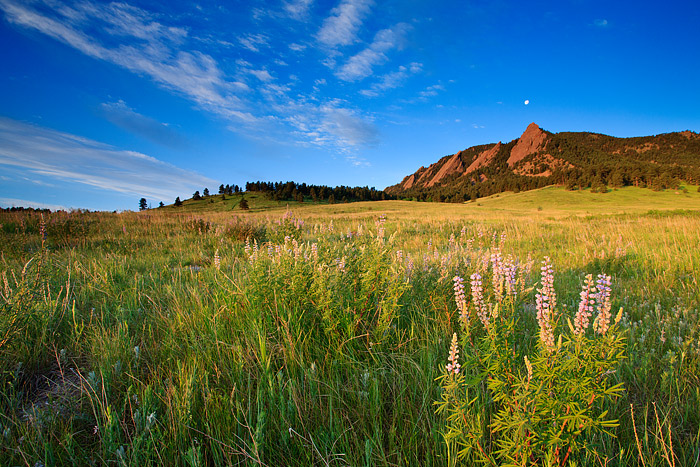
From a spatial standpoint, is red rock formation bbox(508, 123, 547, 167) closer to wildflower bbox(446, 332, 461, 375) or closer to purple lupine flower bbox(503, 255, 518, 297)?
purple lupine flower bbox(503, 255, 518, 297)

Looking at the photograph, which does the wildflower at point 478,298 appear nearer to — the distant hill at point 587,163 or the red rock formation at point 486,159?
the distant hill at point 587,163

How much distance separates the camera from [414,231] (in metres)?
12.3

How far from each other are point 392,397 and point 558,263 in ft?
19.6

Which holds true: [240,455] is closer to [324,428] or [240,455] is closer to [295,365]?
[324,428]

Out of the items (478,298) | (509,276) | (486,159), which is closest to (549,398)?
(478,298)

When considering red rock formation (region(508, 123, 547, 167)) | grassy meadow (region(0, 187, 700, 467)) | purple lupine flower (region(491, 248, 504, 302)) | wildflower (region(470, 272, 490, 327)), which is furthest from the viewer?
red rock formation (region(508, 123, 547, 167))

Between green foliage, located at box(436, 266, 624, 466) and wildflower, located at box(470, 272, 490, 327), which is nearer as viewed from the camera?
green foliage, located at box(436, 266, 624, 466)

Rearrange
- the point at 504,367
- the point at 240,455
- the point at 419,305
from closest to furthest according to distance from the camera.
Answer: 1. the point at 504,367
2. the point at 240,455
3. the point at 419,305

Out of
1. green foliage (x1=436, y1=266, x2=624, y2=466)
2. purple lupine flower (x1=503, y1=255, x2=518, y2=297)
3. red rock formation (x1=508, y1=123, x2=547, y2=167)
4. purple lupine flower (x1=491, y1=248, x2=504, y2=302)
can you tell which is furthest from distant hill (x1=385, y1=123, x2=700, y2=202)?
green foliage (x1=436, y1=266, x2=624, y2=466)

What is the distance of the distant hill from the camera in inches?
2404

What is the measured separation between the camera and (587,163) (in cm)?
9988

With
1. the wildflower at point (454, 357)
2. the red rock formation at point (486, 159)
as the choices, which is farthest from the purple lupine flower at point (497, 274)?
the red rock formation at point (486, 159)

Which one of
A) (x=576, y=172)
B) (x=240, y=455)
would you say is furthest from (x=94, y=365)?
(x=576, y=172)

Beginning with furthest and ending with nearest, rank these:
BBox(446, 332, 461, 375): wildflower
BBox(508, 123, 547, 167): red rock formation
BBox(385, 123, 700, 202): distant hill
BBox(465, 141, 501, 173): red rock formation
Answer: BBox(465, 141, 501, 173): red rock formation → BBox(508, 123, 547, 167): red rock formation → BBox(385, 123, 700, 202): distant hill → BBox(446, 332, 461, 375): wildflower
